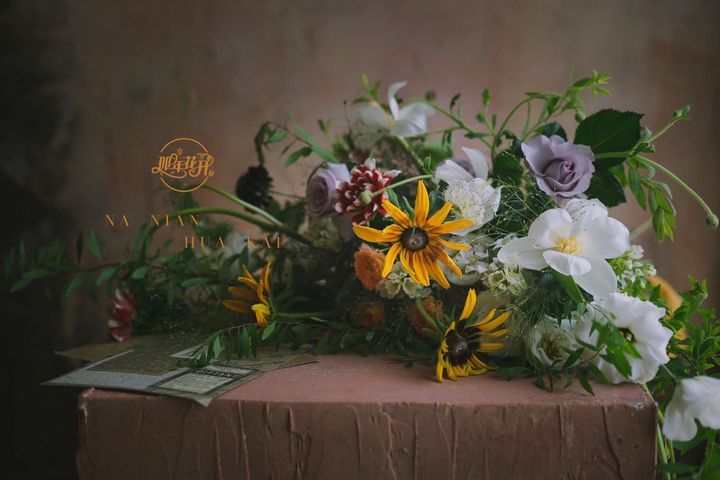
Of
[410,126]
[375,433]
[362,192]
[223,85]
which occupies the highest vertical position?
[223,85]

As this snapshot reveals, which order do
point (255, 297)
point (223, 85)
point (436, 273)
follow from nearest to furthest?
point (436, 273), point (255, 297), point (223, 85)

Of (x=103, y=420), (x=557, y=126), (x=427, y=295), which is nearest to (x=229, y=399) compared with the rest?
(x=103, y=420)

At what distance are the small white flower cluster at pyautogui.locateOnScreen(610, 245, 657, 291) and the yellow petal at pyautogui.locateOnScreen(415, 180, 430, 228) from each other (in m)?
0.33

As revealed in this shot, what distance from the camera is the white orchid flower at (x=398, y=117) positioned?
3.62ft

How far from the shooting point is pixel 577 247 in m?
0.75

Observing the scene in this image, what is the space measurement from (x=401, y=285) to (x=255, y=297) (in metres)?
0.26

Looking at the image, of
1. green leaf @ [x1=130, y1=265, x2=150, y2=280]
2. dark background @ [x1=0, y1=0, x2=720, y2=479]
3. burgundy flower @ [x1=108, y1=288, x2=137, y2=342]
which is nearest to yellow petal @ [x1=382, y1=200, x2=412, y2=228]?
green leaf @ [x1=130, y1=265, x2=150, y2=280]

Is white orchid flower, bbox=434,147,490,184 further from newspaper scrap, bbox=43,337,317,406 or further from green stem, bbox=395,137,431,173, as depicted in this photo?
newspaper scrap, bbox=43,337,317,406

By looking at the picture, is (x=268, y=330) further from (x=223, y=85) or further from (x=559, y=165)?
(x=223, y=85)

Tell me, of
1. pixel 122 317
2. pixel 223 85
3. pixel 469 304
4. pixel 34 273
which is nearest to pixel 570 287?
pixel 469 304

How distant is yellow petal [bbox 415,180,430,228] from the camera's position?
76 centimetres

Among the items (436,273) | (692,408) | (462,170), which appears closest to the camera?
(692,408)

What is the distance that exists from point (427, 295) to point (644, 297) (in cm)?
34

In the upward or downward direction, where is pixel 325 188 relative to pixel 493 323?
upward
